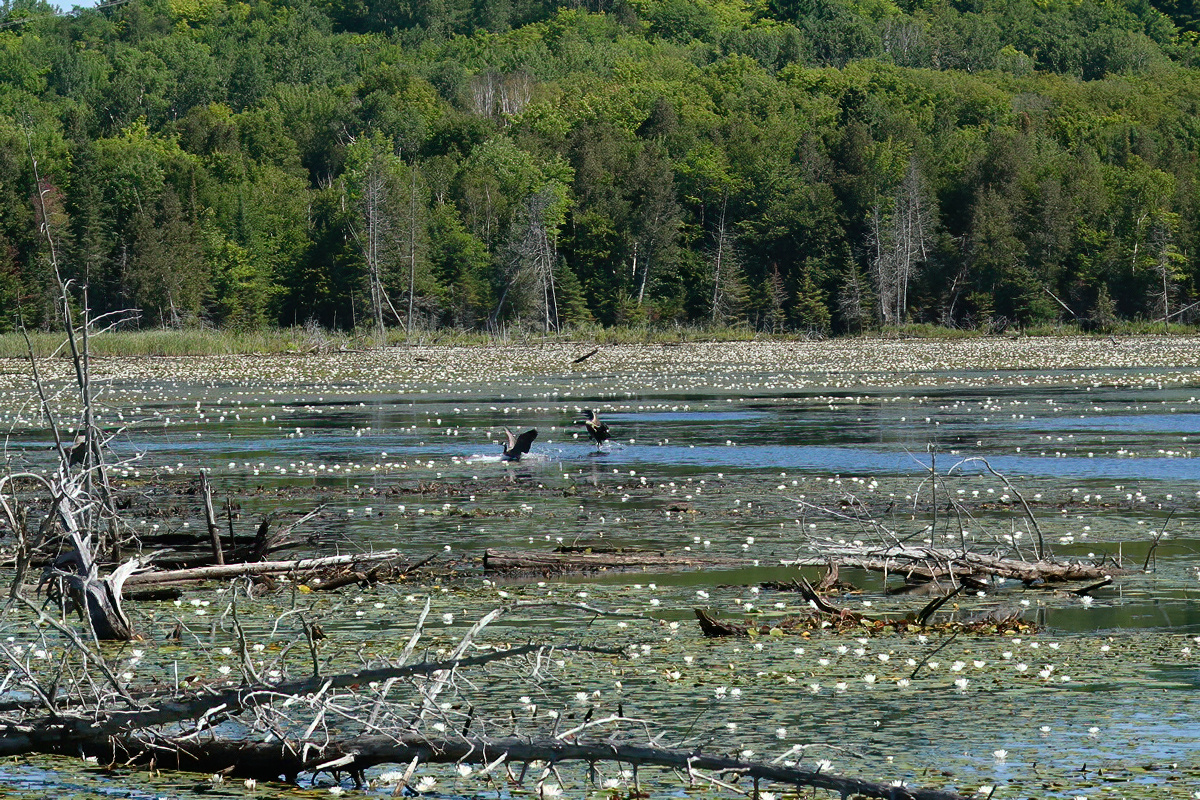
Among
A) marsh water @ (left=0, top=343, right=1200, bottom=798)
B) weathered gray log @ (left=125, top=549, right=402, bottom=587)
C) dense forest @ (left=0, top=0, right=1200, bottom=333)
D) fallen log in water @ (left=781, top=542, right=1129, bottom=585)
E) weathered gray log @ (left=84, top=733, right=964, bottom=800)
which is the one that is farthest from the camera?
dense forest @ (left=0, top=0, right=1200, bottom=333)

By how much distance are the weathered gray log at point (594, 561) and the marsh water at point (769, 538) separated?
237 millimetres

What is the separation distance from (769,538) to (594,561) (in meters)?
3.38

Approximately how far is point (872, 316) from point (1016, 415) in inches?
3421

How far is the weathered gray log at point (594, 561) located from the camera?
17.5m

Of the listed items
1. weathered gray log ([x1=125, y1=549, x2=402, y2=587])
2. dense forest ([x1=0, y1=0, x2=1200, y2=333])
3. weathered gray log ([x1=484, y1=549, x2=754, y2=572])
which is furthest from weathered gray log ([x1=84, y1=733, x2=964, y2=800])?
dense forest ([x1=0, y1=0, x2=1200, y2=333])

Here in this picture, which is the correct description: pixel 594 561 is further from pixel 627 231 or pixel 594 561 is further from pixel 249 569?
pixel 627 231

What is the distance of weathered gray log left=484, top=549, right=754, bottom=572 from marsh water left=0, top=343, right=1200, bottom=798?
0.78 ft

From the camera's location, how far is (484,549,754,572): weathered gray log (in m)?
17.5

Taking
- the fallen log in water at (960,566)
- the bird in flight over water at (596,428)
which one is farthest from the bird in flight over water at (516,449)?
the fallen log in water at (960,566)

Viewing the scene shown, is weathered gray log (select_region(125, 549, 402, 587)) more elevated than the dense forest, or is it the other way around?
the dense forest

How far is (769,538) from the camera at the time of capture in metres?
20.2

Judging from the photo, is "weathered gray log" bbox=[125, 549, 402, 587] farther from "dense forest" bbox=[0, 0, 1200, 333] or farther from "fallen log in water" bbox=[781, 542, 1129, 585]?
"dense forest" bbox=[0, 0, 1200, 333]

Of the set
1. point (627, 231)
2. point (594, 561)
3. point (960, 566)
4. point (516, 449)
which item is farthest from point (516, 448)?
point (627, 231)

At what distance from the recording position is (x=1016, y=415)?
40.2 m
